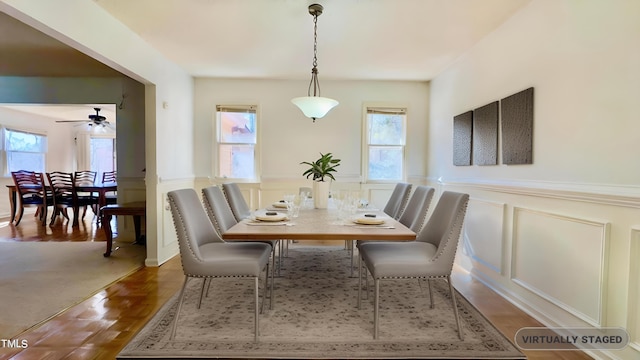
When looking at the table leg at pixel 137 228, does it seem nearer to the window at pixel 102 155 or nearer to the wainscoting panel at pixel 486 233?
the wainscoting panel at pixel 486 233

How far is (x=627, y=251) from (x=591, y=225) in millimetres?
230

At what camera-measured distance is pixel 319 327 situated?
1996 millimetres

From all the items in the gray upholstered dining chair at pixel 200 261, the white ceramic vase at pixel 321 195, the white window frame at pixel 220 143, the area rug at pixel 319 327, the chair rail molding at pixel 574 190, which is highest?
the white window frame at pixel 220 143

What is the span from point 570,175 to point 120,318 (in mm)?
3263

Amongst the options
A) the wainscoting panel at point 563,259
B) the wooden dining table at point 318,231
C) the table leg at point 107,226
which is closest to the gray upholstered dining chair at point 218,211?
the wooden dining table at point 318,231

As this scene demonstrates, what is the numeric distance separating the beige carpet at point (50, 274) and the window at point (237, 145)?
1651 mm

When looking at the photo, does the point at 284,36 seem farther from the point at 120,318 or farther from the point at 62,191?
the point at 62,191

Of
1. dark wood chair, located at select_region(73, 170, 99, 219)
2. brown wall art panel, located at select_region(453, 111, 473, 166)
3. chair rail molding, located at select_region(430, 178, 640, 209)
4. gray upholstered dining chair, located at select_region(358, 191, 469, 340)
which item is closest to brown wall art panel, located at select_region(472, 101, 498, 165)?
brown wall art panel, located at select_region(453, 111, 473, 166)

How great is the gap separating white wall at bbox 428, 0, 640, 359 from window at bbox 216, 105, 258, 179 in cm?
319

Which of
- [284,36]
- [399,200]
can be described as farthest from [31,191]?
[399,200]

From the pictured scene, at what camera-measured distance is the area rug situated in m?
1.72

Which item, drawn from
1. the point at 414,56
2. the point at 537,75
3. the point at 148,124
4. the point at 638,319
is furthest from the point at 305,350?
the point at 414,56

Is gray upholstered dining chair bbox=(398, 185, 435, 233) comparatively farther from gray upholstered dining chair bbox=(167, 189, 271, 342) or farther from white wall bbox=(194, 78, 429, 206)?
white wall bbox=(194, 78, 429, 206)

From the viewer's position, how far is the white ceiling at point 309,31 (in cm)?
242
